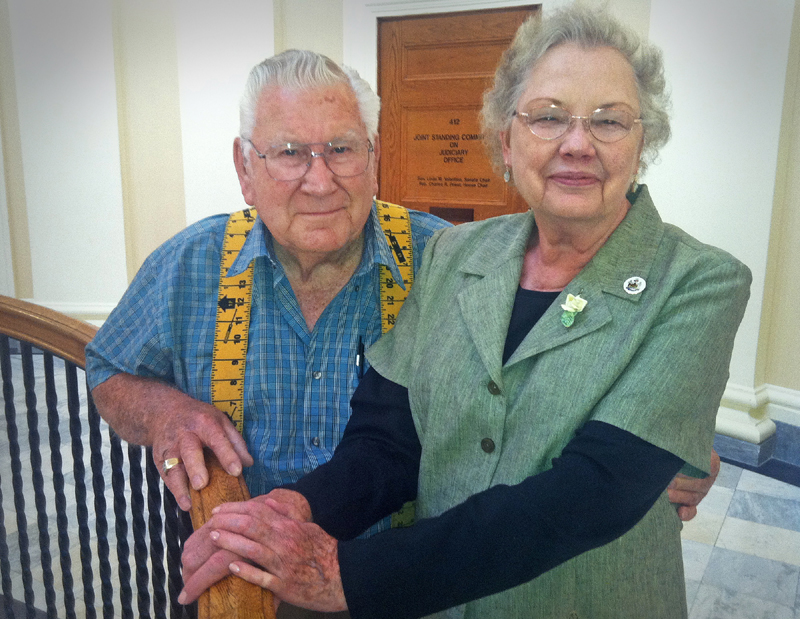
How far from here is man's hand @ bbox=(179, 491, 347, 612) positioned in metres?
1.03

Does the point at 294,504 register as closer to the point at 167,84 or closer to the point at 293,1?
the point at 293,1

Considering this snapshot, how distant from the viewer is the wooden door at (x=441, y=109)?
14.7 ft

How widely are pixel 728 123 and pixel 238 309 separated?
9.97 ft

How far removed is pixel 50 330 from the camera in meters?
1.75

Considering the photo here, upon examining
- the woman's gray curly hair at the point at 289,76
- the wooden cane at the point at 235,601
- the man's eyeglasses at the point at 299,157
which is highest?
the woman's gray curly hair at the point at 289,76

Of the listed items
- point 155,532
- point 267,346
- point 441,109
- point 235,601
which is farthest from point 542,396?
point 441,109

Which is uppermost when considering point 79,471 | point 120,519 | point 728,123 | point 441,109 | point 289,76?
point 441,109

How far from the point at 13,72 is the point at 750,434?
5879 millimetres

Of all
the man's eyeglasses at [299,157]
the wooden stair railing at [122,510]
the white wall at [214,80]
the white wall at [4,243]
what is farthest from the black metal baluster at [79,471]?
the white wall at [4,243]

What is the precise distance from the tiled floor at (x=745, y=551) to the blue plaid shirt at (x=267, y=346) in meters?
1.89

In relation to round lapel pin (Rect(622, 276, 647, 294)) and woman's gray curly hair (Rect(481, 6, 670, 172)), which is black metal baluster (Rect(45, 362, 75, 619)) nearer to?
woman's gray curly hair (Rect(481, 6, 670, 172))

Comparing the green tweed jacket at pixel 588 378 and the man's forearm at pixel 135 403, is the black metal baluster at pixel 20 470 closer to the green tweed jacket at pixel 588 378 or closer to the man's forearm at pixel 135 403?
the man's forearm at pixel 135 403

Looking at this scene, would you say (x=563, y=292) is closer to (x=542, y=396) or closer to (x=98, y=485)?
(x=542, y=396)

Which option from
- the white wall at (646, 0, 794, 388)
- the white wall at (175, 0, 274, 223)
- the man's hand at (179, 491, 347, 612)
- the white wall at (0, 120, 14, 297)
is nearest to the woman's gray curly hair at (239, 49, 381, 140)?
the man's hand at (179, 491, 347, 612)
